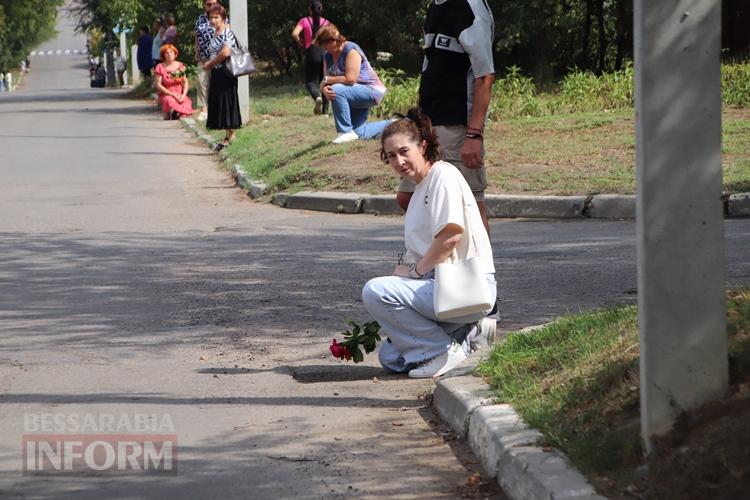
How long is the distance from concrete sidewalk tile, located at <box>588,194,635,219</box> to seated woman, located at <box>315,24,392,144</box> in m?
3.91

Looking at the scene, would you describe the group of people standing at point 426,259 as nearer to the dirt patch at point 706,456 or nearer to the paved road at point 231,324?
the paved road at point 231,324

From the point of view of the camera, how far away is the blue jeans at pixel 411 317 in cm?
643

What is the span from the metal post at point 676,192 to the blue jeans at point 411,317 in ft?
7.06

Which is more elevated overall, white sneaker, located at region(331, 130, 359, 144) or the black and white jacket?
the black and white jacket

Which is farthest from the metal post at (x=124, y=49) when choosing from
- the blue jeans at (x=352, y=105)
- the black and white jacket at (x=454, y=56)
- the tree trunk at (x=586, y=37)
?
the black and white jacket at (x=454, y=56)

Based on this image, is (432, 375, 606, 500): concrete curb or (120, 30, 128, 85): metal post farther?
(120, 30, 128, 85): metal post

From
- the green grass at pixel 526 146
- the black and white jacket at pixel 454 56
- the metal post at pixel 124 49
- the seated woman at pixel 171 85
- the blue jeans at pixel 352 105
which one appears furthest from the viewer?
the metal post at pixel 124 49

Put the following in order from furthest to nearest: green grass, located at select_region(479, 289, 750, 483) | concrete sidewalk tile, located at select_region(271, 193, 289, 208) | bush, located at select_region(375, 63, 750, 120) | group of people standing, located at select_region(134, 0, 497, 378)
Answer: bush, located at select_region(375, 63, 750, 120) < concrete sidewalk tile, located at select_region(271, 193, 289, 208) < group of people standing, located at select_region(134, 0, 497, 378) < green grass, located at select_region(479, 289, 750, 483)

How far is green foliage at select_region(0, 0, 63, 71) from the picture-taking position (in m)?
98.9

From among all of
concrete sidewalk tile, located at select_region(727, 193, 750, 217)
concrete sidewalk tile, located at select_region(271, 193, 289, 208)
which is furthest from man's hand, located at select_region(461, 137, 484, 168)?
concrete sidewalk tile, located at select_region(271, 193, 289, 208)

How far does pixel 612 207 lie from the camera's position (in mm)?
11906

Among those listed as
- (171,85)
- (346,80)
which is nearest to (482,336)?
(346,80)

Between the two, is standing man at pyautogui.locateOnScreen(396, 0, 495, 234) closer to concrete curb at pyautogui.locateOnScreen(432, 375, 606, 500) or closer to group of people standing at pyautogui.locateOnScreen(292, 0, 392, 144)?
concrete curb at pyautogui.locateOnScreen(432, 375, 606, 500)

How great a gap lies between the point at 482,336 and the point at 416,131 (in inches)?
40.5
